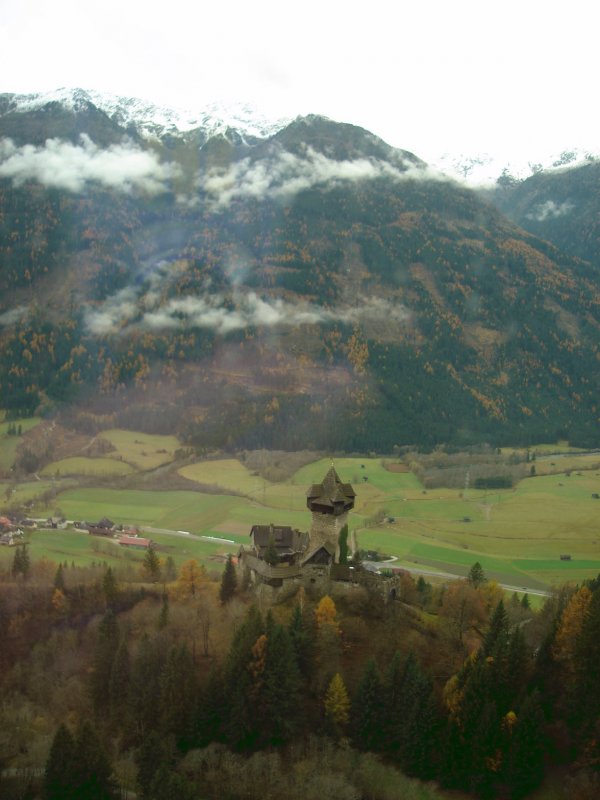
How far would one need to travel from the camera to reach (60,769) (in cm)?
5041

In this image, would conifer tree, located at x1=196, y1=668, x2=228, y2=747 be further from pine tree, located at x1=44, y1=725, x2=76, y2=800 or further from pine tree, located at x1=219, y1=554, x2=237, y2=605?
pine tree, located at x1=219, y1=554, x2=237, y2=605

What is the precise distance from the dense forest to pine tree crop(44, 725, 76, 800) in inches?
3.6

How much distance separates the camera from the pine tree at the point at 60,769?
50125mm

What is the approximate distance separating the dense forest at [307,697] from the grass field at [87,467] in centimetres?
6418

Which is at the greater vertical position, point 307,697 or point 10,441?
point 10,441

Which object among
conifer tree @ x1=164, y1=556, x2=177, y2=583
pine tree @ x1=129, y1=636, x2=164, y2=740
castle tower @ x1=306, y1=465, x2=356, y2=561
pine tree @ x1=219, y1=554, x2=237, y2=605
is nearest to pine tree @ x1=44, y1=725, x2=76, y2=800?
pine tree @ x1=129, y1=636, x2=164, y2=740

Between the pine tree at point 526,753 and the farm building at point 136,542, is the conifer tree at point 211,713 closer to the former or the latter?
the pine tree at point 526,753

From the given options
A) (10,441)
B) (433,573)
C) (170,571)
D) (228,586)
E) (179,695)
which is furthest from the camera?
(10,441)

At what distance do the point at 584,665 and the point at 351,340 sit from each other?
145501 millimetres

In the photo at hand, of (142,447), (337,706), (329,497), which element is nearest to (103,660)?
(337,706)

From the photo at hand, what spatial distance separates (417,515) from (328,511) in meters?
48.4

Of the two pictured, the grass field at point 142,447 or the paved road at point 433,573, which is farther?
the grass field at point 142,447

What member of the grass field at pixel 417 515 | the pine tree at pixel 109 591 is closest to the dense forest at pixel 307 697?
the pine tree at pixel 109 591

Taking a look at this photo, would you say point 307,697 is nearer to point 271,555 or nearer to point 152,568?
point 271,555
